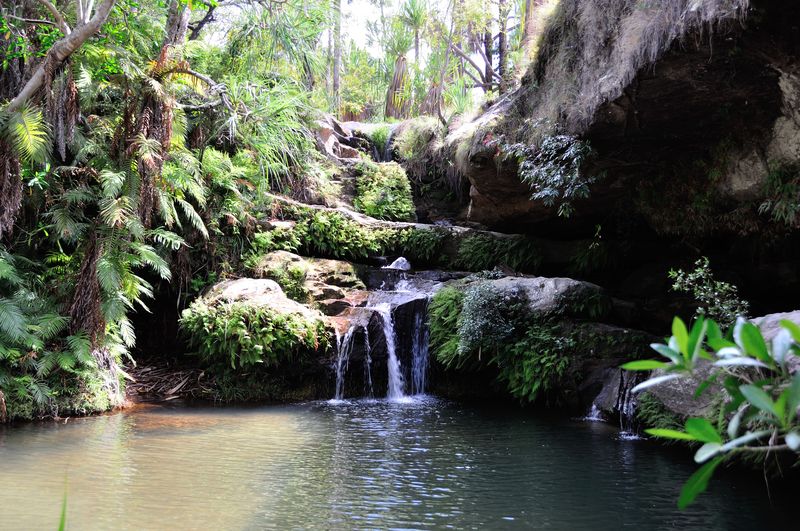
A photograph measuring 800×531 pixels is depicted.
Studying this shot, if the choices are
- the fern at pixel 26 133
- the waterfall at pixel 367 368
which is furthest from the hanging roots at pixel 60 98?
the waterfall at pixel 367 368

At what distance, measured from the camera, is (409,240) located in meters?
12.7

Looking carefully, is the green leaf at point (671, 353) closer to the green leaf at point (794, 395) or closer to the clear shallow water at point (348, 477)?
the green leaf at point (794, 395)

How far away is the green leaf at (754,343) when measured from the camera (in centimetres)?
145

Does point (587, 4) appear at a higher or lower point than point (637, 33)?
higher

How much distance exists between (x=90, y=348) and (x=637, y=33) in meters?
7.92

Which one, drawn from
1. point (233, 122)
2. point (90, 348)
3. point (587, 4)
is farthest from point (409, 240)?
point (90, 348)

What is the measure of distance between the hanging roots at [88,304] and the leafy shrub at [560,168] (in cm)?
636

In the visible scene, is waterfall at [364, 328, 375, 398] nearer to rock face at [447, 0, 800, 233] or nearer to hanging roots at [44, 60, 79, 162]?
rock face at [447, 0, 800, 233]

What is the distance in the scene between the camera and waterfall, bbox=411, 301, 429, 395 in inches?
395

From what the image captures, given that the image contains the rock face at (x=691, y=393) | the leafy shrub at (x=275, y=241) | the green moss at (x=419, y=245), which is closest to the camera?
the rock face at (x=691, y=393)

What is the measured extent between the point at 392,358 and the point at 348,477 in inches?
180

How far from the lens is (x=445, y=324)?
9.88m

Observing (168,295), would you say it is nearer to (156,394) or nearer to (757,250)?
(156,394)

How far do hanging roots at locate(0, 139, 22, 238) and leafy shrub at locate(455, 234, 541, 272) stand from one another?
7757mm
